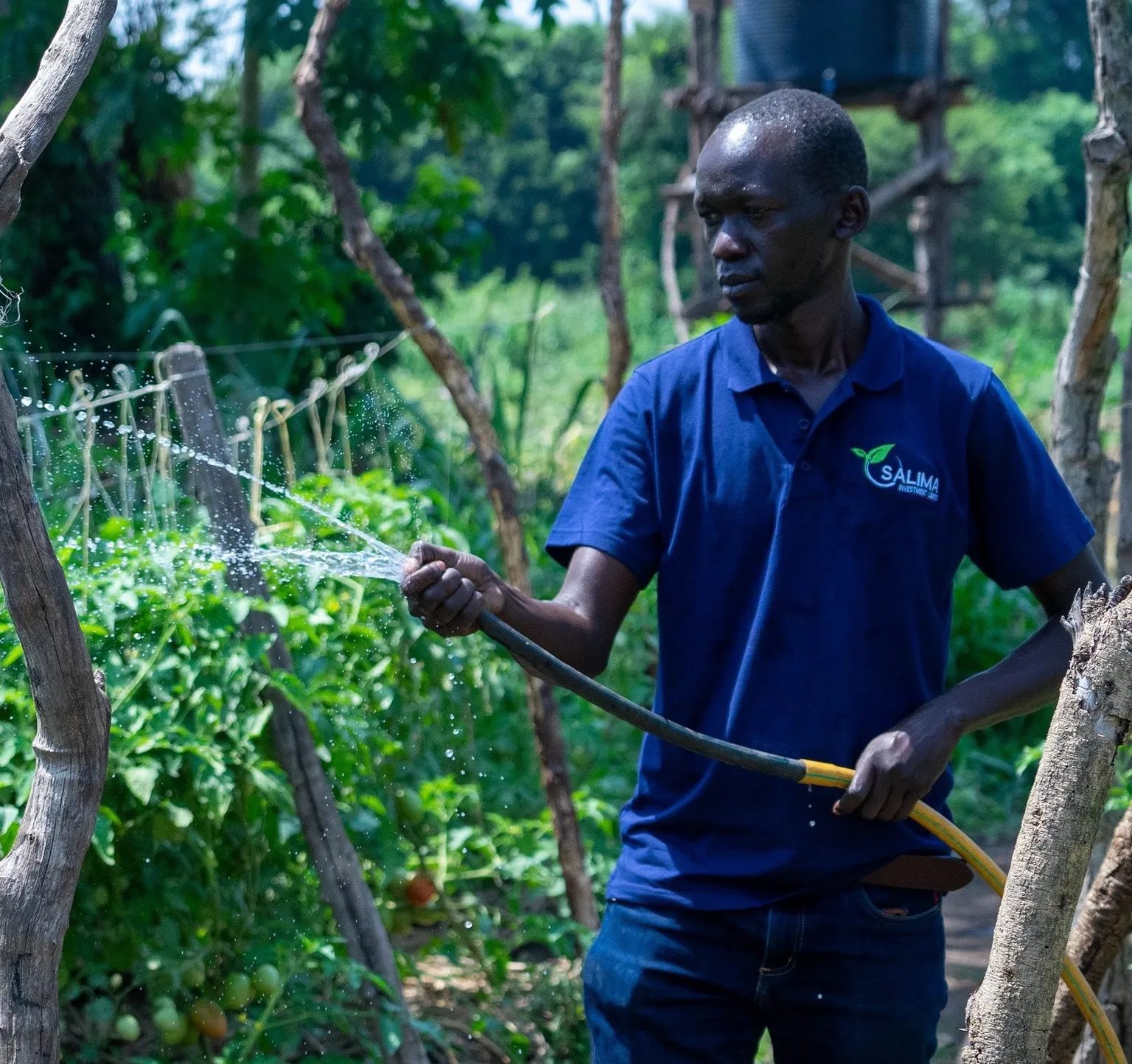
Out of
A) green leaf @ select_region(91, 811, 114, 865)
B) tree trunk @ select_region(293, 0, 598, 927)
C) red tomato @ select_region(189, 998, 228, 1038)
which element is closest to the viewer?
green leaf @ select_region(91, 811, 114, 865)

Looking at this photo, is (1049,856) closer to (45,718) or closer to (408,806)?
(45,718)

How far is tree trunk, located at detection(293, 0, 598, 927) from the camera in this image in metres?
3.19

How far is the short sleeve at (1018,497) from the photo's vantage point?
74.2 inches

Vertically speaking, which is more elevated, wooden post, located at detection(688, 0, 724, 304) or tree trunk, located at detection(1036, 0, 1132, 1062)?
wooden post, located at detection(688, 0, 724, 304)

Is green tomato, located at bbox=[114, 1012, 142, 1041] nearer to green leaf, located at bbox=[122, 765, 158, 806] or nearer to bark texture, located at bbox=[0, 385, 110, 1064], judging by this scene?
green leaf, located at bbox=[122, 765, 158, 806]

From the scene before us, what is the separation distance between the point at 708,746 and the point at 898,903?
0.41 metres

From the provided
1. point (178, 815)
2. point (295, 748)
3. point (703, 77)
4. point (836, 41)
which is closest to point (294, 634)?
point (295, 748)

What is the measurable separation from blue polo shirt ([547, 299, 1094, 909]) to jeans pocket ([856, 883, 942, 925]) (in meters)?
0.04

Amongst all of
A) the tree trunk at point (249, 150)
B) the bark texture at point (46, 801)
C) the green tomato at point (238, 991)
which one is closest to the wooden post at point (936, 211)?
the tree trunk at point (249, 150)

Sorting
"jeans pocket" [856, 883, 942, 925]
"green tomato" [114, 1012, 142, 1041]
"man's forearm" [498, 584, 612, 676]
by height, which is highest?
"man's forearm" [498, 584, 612, 676]

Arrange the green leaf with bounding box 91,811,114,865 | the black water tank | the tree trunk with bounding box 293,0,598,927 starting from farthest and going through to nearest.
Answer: the black water tank, the tree trunk with bounding box 293,0,598,927, the green leaf with bounding box 91,811,114,865

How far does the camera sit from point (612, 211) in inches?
181

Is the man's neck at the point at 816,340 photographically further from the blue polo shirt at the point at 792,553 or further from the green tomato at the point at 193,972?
the green tomato at the point at 193,972

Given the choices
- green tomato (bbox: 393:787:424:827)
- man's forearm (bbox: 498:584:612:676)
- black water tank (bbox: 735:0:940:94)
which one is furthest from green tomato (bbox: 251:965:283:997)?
black water tank (bbox: 735:0:940:94)
